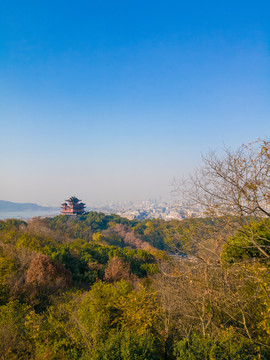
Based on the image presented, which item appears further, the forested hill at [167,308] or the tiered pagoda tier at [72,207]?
the tiered pagoda tier at [72,207]

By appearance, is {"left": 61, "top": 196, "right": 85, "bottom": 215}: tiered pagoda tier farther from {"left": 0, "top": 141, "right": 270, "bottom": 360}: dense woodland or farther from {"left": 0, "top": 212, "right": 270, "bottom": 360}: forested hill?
{"left": 0, "top": 141, "right": 270, "bottom": 360}: dense woodland

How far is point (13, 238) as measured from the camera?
48.6 ft

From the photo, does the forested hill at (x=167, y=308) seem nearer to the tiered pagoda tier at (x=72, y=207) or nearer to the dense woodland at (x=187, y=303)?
the dense woodland at (x=187, y=303)

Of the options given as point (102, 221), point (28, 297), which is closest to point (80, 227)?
point (102, 221)

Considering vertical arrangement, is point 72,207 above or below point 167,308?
above

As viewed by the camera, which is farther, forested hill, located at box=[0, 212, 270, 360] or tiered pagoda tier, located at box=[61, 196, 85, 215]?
tiered pagoda tier, located at box=[61, 196, 85, 215]

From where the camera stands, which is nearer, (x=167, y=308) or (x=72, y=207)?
(x=167, y=308)

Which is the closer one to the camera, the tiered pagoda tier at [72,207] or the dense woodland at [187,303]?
the dense woodland at [187,303]

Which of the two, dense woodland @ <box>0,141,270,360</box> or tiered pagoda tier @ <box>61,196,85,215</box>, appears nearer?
dense woodland @ <box>0,141,270,360</box>

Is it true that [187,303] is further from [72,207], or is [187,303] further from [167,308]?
[72,207]

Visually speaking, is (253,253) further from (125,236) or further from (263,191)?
(125,236)

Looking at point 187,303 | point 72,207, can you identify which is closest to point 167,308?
point 187,303

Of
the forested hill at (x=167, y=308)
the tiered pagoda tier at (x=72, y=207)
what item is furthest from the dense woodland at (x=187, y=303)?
the tiered pagoda tier at (x=72, y=207)

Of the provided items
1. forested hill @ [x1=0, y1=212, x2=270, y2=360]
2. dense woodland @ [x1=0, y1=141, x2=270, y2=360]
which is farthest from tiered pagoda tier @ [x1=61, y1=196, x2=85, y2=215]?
dense woodland @ [x1=0, y1=141, x2=270, y2=360]
